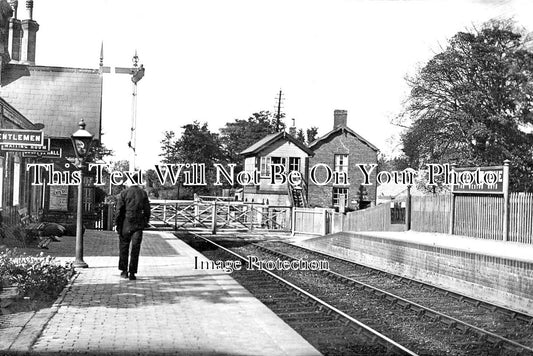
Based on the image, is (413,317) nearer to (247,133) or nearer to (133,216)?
(133,216)

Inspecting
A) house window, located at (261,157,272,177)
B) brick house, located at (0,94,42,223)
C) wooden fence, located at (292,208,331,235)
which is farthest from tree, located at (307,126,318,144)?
brick house, located at (0,94,42,223)

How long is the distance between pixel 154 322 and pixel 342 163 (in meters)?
38.4

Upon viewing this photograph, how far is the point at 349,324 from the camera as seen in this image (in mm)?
7984

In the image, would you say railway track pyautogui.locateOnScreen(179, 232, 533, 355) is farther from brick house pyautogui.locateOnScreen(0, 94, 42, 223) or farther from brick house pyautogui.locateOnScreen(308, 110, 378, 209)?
brick house pyautogui.locateOnScreen(308, 110, 378, 209)

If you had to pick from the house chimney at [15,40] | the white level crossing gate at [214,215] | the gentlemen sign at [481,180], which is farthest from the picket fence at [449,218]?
the house chimney at [15,40]

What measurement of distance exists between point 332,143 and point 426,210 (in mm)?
23262

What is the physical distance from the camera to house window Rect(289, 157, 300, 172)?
4259cm

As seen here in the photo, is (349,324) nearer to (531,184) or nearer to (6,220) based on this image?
(531,184)

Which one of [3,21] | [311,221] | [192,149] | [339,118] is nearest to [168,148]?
[192,149]

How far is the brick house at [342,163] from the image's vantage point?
141ft

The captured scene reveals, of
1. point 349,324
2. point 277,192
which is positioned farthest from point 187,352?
point 277,192

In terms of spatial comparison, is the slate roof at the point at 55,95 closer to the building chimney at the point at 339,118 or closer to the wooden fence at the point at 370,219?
the wooden fence at the point at 370,219

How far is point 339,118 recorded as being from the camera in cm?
4531

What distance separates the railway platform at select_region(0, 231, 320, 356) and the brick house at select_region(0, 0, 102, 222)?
10.5m
